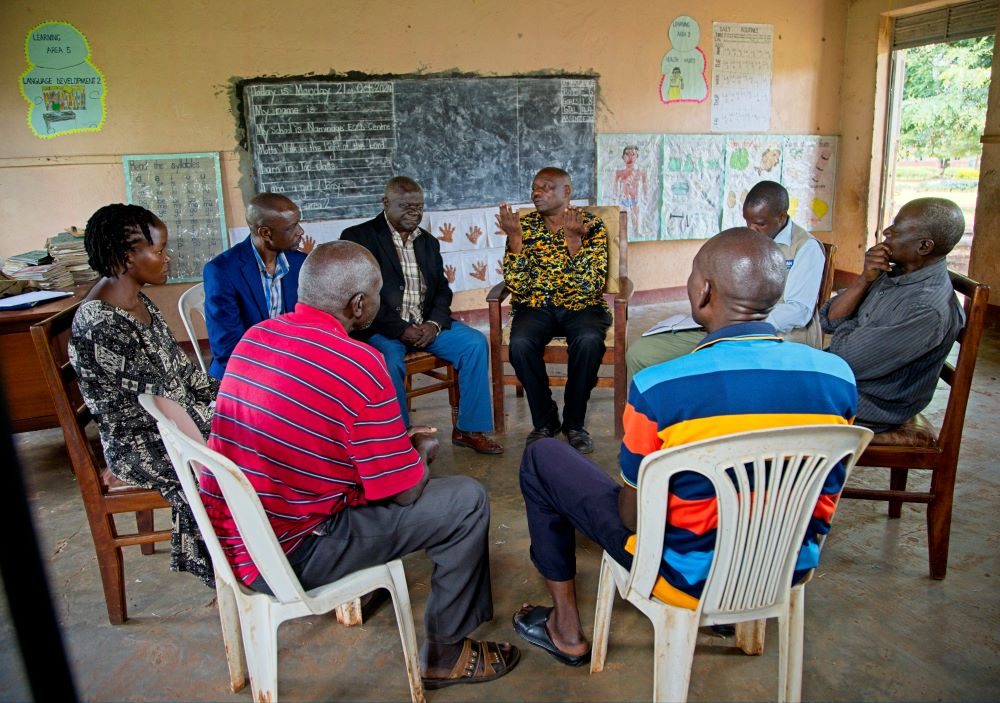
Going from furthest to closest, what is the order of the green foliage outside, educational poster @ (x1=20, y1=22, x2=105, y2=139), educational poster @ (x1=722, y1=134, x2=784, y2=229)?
the green foliage outside
educational poster @ (x1=722, y1=134, x2=784, y2=229)
educational poster @ (x1=20, y1=22, x2=105, y2=139)

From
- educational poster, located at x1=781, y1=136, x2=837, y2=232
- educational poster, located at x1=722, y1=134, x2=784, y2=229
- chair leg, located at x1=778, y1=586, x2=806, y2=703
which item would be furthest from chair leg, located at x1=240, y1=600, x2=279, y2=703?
educational poster, located at x1=781, y1=136, x2=837, y2=232

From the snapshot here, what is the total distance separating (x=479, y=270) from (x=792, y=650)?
3.92 metres

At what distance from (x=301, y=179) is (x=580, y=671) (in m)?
3.63

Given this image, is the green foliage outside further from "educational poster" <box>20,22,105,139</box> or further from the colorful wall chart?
"educational poster" <box>20,22,105,139</box>

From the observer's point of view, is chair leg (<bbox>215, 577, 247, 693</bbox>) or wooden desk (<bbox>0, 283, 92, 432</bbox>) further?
wooden desk (<bbox>0, 283, 92, 432</bbox>)

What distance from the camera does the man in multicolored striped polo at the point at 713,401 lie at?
4.24ft

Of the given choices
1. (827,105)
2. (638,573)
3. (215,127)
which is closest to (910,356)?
(638,573)

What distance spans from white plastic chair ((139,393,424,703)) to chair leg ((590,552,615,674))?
44 centimetres

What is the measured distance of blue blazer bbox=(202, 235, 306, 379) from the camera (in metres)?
2.74

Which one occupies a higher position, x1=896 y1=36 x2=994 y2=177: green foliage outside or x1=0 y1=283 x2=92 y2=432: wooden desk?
x1=896 y1=36 x2=994 y2=177: green foliage outside

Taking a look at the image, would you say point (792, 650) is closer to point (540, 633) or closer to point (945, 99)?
point (540, 633)

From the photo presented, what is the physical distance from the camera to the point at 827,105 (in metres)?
6.04

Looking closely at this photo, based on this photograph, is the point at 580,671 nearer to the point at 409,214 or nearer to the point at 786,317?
the point at 786,317

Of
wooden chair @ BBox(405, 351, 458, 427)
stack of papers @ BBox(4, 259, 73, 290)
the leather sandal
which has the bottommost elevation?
the leather sandal
